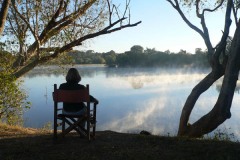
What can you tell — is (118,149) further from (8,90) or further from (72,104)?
(8,90)

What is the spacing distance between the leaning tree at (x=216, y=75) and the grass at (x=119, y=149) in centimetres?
308

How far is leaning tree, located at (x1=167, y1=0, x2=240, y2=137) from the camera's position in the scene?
10039mm

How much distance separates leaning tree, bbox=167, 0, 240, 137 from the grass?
10.1ft

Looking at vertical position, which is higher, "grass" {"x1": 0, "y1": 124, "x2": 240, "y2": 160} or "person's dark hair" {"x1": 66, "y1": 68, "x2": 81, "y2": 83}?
"person's dark hair" {"x1": 66, "y1": 68, "x2": 81, "y2": 83}

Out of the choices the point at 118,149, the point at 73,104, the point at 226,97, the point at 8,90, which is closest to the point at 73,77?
the point at 73,104

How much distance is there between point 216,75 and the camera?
36.8 feet

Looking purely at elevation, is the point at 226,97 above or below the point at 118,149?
above

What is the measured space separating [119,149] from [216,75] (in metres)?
5.49

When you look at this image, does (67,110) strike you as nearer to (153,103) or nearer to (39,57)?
(39,57)

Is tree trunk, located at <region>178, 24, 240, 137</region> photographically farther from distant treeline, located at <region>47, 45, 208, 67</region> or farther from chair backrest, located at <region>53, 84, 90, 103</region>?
distant treeline, located at <region>47, 45, 208, 67</region>

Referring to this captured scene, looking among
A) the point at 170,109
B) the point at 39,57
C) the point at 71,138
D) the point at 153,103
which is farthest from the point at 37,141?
the point at 153,103

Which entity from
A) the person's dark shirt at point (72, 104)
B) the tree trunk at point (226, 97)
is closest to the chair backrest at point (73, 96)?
the person's dark shirt at point (72, 104)

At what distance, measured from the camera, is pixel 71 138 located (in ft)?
26.0

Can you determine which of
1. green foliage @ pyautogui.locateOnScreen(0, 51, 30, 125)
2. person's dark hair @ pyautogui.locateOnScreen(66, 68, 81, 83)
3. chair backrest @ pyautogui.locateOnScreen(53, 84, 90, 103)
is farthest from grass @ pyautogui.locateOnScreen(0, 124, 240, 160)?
green foliage @ pyautogui.locateOnScreen(0, 51, 30, 125)
